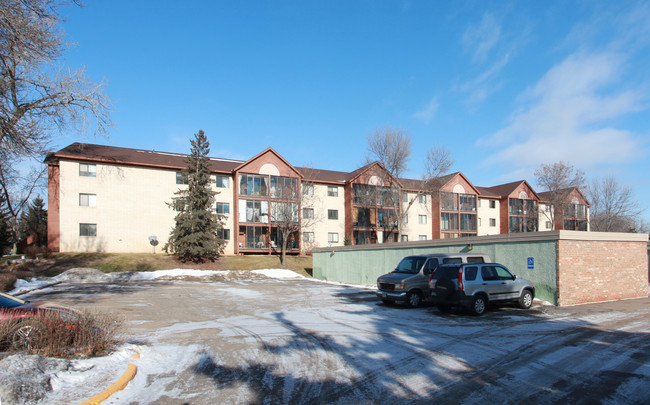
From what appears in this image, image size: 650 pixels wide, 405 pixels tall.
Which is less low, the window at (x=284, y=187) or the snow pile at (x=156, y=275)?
the window at (x=284, y=187)

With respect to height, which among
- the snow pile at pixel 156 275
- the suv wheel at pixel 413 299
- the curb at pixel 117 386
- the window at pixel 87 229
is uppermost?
the window at pixel 87 229

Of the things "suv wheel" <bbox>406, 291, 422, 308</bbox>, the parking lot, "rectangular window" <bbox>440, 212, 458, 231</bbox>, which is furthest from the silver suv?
"rectangular window" <bbox>440, 212, 458, 231</bbox>

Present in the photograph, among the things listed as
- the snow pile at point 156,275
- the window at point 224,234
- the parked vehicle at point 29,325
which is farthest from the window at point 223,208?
the parked vehicle at point 29,325

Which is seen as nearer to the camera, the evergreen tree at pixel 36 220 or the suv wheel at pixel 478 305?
the suv wheel at pixel 478 305

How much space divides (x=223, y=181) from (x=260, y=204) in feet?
15.6

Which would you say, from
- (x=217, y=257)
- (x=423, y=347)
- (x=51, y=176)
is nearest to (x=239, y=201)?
(x=217, y=257)

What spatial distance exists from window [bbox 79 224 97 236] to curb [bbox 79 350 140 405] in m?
36.3

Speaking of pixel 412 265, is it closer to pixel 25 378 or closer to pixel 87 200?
pixel 25 378

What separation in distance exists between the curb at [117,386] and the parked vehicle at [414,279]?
32.4 ft

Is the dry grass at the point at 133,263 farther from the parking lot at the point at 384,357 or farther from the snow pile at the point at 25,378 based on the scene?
the snow pile at the point at 25,378

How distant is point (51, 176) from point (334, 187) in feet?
95.8

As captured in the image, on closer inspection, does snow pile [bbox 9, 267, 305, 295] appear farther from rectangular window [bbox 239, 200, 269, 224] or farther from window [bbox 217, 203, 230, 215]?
window [bbox 217, 203, 230, 215]

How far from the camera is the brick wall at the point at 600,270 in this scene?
15055mm

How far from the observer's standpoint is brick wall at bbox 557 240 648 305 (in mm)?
15055
